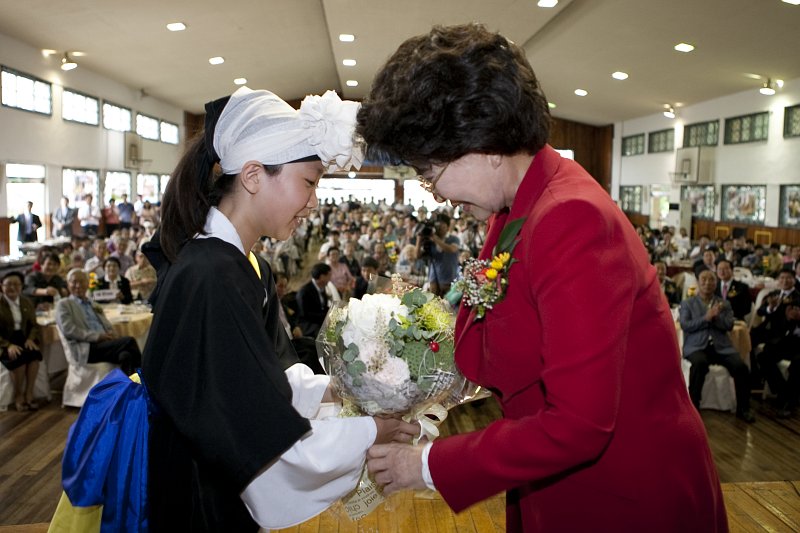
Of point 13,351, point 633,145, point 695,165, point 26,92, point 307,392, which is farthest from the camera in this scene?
point 633,145

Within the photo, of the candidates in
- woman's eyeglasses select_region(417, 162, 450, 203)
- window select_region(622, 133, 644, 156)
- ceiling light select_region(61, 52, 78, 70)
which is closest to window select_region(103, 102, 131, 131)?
ceiling light select_region(61, 52, 78, 70)

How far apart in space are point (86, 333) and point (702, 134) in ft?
53.3

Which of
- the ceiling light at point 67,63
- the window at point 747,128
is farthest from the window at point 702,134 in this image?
the ceiling light at point 67,63

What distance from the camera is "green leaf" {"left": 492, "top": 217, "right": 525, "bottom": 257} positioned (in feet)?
3.80

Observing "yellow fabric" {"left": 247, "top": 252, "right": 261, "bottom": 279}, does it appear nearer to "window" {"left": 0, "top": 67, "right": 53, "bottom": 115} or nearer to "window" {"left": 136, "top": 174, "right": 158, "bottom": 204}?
"window" {"left": 0, "top": 67, "right": 53, "bottom": 115}

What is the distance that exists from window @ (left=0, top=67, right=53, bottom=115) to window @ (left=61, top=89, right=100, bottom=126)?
712mm

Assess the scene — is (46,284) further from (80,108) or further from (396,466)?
(80,108)

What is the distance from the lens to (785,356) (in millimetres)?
6535

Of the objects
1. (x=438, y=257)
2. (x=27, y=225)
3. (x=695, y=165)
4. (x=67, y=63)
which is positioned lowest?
(x=438, y=257)

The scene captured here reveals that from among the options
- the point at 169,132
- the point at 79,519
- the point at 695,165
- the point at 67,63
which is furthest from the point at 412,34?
the point at 169,132

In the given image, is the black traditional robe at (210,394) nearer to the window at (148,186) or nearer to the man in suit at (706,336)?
the man in suit at (706,336)

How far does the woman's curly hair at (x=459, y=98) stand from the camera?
1.07 m

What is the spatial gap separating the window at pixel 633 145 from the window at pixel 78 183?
15974 mm

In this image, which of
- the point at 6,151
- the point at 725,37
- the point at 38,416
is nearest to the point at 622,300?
the point at 38,416
